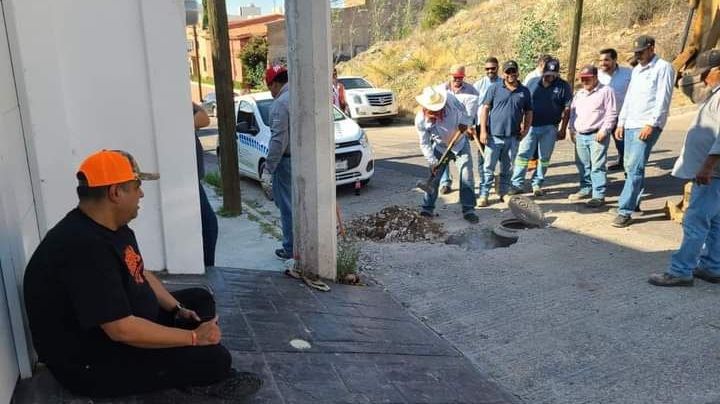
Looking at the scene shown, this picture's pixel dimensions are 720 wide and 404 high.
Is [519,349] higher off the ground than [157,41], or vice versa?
[157,41]

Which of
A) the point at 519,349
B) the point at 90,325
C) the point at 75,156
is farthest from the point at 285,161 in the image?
the point at 90,325

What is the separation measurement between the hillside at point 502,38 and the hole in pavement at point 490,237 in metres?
11.6

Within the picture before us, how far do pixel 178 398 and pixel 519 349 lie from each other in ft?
→ 7.44

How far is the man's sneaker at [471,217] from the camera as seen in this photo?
6.93 m

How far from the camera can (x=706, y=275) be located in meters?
4.73

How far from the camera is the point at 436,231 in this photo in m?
6.61

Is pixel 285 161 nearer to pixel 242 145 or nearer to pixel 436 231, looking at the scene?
pixel 436 231

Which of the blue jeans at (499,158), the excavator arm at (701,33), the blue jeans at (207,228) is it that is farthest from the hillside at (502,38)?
the blue jeans at (207,228)

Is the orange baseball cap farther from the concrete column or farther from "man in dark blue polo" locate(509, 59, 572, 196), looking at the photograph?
"man in dark blue polo" locate(509, 59, 572, 196)

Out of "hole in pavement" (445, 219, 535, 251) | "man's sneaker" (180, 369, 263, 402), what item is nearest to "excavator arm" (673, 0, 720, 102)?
"hole in pavement" (445, 219, 535, 251)

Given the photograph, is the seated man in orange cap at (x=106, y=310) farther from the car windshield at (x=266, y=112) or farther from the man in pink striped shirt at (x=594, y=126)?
the car windshield at (x=266, y=112)

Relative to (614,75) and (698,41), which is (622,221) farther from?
(614,75)

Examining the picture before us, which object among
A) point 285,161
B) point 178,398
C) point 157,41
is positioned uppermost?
point 157,41

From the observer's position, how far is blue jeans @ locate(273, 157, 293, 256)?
5.25m
